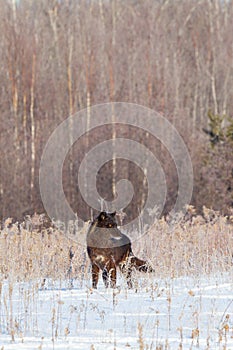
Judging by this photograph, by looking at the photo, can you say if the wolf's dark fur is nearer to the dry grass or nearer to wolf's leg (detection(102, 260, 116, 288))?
wolf's leg (detection(102, 260, 116, 288))

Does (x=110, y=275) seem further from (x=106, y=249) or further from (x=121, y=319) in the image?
(x=121, y=319)

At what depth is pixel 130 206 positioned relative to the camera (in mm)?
19828

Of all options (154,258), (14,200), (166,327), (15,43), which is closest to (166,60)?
(15,43)

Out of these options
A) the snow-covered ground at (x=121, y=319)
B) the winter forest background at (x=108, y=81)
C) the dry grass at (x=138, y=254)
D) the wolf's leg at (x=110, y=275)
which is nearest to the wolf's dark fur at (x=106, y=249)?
the wolf's leg at (x=110, y=275)

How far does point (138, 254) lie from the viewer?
8.70 meters

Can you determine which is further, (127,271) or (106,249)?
(106,249)

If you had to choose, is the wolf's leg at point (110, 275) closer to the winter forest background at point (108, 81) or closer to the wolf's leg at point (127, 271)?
the wolf's leg at point (127, 271)

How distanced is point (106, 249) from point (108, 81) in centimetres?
1648

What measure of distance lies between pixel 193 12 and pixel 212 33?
92.5 inches

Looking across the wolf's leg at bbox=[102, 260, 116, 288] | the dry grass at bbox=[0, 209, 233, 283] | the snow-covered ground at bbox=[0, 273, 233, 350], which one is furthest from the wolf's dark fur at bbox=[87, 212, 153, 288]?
the dry grass at bbox=[0, 209, 233, 283]

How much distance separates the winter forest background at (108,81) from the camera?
19547mm

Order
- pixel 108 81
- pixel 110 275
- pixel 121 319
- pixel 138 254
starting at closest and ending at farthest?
pixel 121 319 → pixel 110 275 → pixel 138 254 → pixel 108 81

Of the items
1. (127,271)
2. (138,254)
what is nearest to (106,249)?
(127,271)

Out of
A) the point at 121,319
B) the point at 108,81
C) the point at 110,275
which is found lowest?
the point at 121,319
